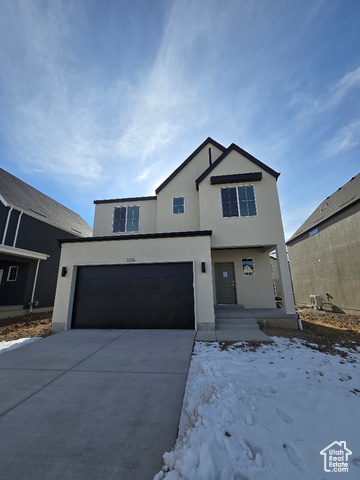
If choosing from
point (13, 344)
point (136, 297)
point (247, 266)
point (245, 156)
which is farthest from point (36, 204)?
point (247, 266)

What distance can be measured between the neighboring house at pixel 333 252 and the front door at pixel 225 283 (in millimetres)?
8069

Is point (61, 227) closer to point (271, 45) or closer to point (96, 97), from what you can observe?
point (96, 97)

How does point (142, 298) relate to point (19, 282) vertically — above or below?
below

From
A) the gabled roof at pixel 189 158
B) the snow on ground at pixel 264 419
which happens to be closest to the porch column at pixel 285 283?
the snow on ground at pixel 264 419

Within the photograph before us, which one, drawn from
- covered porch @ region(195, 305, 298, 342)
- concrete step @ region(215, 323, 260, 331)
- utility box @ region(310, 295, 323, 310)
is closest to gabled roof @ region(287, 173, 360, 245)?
utility box @ region(310, 295, 323, 310)

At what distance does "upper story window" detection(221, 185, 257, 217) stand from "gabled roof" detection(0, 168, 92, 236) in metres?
13.4

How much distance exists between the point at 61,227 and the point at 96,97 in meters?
10.8

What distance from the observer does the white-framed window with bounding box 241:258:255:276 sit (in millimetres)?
10484

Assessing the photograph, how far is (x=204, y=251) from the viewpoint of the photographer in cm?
782

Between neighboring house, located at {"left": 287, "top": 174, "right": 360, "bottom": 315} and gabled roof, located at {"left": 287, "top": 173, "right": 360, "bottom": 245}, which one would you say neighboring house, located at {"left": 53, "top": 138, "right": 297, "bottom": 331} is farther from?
gabled roof, located at {"left": 287, "top": 173, "right": 360, "bottom": 245}

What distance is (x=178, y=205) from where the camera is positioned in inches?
441

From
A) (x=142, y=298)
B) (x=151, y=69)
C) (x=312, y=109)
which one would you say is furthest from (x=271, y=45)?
(x=142, y=298)

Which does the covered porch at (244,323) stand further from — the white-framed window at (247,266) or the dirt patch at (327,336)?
the white-framed window at (247,266)

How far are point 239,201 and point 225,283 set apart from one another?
4.58 metres
